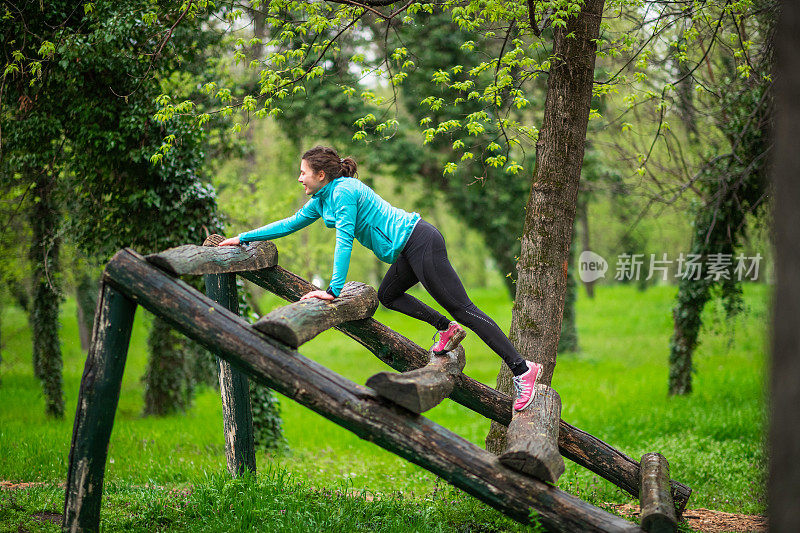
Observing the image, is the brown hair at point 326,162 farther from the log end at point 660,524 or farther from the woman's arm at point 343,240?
the log end at point 660,524

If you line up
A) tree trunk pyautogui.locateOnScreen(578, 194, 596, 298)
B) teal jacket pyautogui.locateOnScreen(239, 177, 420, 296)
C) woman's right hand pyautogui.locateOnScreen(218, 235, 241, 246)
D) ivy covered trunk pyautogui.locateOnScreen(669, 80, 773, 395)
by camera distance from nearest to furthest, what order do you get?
teal jacket pyautogui.locateOnScreen(239, 177, 420, 296) → woman's right hand pyautogui.locateOnScreen(218, 235, 241, 246) → ivy covered trunk pyautogui.locateOnScreen(669, 80, 773, 395) → tree trunk pyautogui.locateOnScreen(578, 194, 596, 298)

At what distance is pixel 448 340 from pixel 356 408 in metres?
1.19

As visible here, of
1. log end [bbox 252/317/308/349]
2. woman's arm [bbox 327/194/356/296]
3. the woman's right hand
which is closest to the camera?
Answer: log end [bbox 252/317/308/349]

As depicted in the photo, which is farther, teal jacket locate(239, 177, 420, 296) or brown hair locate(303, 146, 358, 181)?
brown hair locate(303, 146, 358, 181)

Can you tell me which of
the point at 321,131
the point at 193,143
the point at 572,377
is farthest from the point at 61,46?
the point at 572,377

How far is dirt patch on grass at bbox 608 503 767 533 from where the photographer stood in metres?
5.13

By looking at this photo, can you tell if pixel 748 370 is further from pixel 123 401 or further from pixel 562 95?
pixel 123 401

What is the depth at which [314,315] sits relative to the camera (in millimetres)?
4203

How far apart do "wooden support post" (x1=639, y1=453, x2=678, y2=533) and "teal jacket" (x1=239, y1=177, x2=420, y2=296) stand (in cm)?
247

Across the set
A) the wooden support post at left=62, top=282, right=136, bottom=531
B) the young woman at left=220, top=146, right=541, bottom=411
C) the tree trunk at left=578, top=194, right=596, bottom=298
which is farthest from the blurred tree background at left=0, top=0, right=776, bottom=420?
the wooden support post at left=62, top=282, right=136, bottom=531

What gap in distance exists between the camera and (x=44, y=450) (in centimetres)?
794

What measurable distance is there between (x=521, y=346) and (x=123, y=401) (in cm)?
1249

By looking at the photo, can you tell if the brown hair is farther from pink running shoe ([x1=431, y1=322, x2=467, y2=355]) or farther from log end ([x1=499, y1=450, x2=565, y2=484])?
log end ([x1=499, y1=450, x2=565, y2=484])

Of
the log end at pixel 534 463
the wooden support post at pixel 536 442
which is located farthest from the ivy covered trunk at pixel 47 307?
the log end at pixel 534 463
